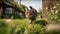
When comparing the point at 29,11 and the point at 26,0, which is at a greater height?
the point at 26,0

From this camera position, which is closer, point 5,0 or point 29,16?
point 29,16

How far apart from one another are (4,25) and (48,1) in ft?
8.37

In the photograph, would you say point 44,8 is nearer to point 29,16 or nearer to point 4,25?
point 29,16

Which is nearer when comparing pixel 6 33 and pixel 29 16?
pixel 6 33

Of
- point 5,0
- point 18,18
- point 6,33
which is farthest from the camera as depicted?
point 5,0

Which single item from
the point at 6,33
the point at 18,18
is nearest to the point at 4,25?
the point at 6,33

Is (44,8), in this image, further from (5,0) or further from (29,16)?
(5,0)

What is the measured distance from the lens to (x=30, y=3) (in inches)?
105

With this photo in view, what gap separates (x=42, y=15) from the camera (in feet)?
9.30

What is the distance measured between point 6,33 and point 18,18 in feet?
6.97

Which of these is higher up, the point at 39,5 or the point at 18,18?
the point at 39,5

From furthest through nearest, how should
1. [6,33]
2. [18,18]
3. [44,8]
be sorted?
[44,8] → [18,18] → [6,33]

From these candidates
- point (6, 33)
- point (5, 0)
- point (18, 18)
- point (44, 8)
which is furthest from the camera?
point (5, 0)

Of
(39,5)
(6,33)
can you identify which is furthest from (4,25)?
(39,5)
